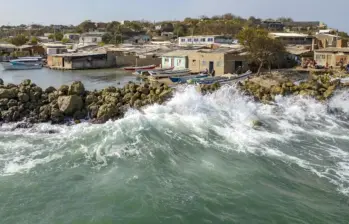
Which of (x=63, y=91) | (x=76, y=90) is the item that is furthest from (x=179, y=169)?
(x=63, y=91)

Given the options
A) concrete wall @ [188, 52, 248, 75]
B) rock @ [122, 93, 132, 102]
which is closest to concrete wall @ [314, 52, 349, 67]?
concrete wall @ [188, 52, 248, 75]

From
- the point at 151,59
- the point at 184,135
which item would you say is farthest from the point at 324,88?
the point at 151,59

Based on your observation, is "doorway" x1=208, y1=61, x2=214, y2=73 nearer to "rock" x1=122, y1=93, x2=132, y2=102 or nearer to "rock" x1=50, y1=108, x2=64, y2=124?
"rock" x1=122, y1=93, x2=132, y2=102

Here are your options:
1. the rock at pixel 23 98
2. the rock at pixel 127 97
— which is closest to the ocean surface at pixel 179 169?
the rock at pixel 127 97

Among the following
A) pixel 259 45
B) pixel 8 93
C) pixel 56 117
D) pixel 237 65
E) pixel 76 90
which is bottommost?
pixel 56 117

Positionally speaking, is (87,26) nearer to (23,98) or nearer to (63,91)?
(63,91)

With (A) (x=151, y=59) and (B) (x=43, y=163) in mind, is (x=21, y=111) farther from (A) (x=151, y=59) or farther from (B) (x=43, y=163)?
(A) (x=151, y=59)

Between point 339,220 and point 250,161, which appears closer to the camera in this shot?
point 339,220
